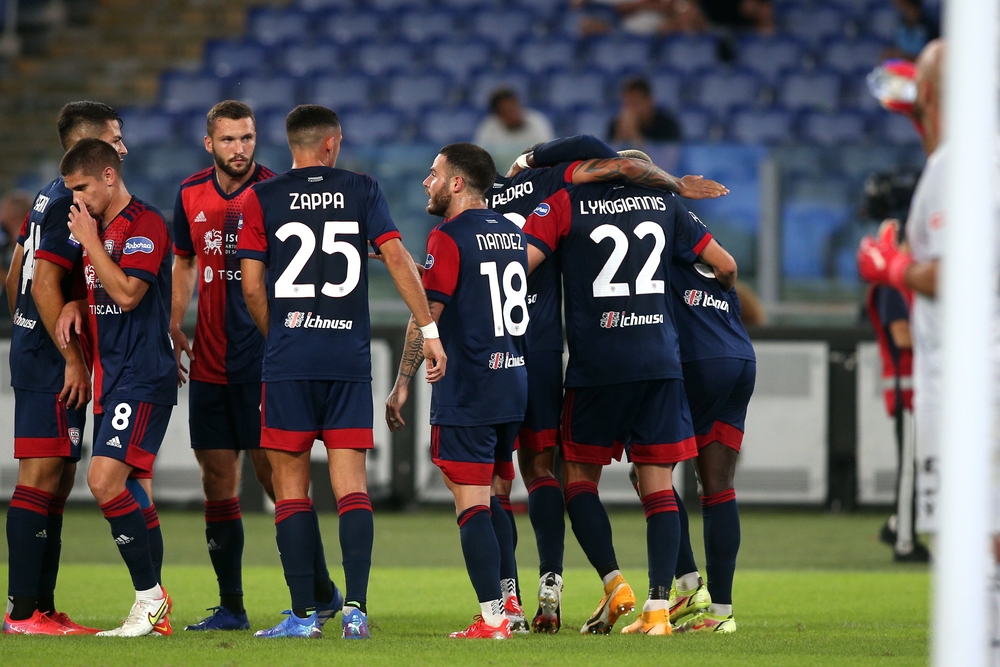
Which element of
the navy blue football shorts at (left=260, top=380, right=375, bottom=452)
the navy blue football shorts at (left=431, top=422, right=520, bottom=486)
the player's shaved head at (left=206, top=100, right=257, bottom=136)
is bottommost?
the navy blue football shorts at (left=431, top=422, right=520, bottom=486)

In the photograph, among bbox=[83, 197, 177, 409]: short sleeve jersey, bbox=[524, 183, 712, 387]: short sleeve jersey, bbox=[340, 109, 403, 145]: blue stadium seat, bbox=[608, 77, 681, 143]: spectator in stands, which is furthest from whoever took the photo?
bbox=[340, 109, 403, 145]: blue stadium seat

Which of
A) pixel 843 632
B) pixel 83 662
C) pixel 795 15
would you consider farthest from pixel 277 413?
pixel 795 15

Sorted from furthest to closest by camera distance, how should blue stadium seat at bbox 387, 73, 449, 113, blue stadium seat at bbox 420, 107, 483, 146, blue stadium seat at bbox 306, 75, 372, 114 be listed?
blue stadium seat at bbox 306, 75, 372, 114
blue stadium seat at bbox 387, 73, 449, 113
blue stadium seat at bbox 420, 107, 483, 146

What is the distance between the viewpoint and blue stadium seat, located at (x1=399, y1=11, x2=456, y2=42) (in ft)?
57.1

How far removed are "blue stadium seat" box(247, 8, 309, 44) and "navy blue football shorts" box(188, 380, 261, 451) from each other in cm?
1219

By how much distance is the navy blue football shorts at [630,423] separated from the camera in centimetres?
579

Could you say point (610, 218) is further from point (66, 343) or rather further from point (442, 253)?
point (66, 343)

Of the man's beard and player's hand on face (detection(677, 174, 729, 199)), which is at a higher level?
the man's beard

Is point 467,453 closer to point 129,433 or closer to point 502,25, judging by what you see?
point 129,433

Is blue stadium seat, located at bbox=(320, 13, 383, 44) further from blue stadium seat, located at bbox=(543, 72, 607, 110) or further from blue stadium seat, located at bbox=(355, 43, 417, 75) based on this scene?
blue stadium seat, located at bbox=(543, 72, 607, 110)

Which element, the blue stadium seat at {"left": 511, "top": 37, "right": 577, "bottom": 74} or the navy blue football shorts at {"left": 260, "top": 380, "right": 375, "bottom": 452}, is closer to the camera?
the navy blue football shorts at {"left": 260, "top": 380, "right": 375, "bottom": 452}

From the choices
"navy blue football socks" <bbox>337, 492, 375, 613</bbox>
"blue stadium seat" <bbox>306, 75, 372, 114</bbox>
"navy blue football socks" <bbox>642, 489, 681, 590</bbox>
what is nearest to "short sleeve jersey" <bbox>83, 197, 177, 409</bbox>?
"navy blue football socks" <bbox>337, 492, 375, 613</bbox>

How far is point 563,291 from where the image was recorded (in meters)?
6.21

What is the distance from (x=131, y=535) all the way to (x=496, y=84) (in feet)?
37.2
